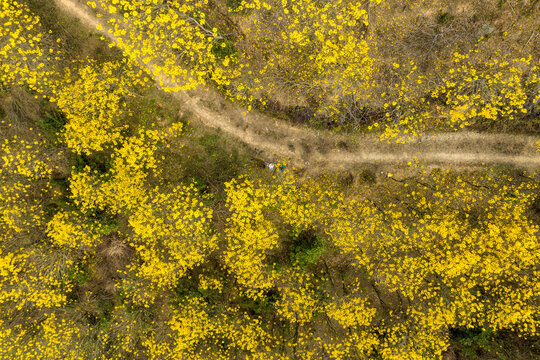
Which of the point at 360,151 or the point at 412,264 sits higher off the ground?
the point at 360,151

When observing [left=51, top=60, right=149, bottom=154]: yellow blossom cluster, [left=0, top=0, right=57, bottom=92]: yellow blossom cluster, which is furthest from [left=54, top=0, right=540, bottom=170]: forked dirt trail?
[left=0, top=0, right=57, bottom=92]: yellow blossom cluster

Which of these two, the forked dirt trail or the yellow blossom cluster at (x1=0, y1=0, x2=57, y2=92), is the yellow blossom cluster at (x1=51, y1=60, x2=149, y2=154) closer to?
the yellow blossom cluster at (x1=0, y1=0, x2=57, y2=92)

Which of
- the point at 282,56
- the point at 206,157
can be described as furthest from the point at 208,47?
the point at 206,157

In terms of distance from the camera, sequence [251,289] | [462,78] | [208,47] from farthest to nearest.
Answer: [251,289]
[462,78]
[208,47]

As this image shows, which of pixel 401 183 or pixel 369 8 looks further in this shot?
pixel 401 183

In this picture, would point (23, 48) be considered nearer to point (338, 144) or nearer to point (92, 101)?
point (92, 101)

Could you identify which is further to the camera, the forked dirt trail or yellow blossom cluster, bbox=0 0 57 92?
the forked dirt trail

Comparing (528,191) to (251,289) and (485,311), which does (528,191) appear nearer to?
(485,311)

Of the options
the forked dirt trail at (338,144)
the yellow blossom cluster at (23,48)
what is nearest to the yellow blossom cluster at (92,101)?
the yellow blossom cluster at (23,48)

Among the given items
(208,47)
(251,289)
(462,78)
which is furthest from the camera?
(251,289)
